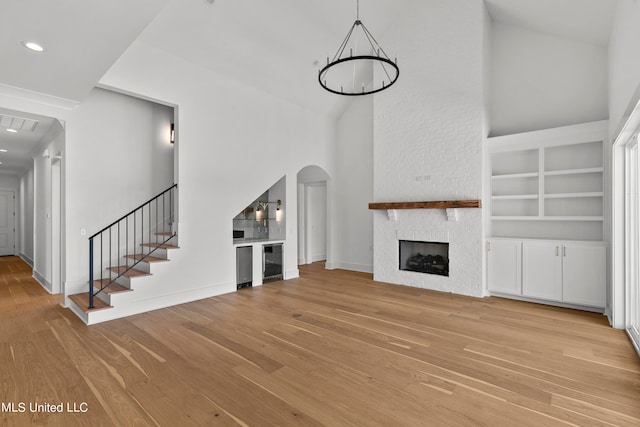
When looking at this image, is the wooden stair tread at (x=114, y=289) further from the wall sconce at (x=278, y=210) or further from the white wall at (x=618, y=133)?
the white wall at (x=618, y=133)

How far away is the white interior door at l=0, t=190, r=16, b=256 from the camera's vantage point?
11.2m

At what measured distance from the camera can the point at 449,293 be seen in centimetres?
572

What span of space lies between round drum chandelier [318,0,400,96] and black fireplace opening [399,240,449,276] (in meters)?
3.14

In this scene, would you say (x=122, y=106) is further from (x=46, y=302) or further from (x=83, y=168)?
(x=46, y=302)

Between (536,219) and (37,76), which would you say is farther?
(536,219)

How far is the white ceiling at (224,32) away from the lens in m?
2.67

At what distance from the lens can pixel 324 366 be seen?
2924 millimetres

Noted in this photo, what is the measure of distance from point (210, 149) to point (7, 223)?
422 inches

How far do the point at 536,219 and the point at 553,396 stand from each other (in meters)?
3.45

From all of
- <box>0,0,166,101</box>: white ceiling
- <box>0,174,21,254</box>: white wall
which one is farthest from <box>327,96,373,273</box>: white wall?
<box>0,174,21,254</box>: white wall

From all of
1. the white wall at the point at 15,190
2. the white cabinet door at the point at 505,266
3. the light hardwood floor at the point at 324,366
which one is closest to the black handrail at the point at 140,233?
the light hardwood floor at the point at 324,366

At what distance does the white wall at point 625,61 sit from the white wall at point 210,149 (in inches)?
205

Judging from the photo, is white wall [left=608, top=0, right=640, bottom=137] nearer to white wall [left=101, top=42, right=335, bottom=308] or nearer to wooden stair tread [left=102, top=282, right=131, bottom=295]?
white wall [left=101, top=42, right=335, bottom=308]

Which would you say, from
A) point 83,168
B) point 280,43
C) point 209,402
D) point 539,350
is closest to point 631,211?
point 539,350
